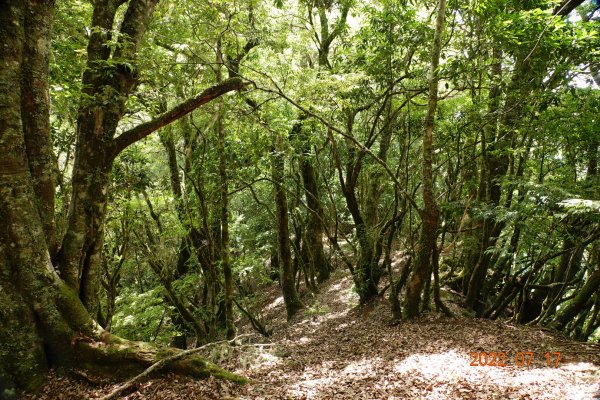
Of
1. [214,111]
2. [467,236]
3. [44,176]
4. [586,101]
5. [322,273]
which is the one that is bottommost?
[322,273]

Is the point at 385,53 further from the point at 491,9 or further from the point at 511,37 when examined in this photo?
the point at 511,37

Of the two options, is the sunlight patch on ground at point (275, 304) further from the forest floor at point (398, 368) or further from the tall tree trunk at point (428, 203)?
the tall tree trunk at point (428, 203)

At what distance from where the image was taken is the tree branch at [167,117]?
218 inches

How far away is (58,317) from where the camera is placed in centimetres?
441

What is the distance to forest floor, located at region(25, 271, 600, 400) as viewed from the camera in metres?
4.48

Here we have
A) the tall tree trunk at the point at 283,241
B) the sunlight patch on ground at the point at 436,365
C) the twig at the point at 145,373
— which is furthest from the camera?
the tall tree trunk at the point at 283,241

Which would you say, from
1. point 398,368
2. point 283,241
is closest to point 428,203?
point 398,368

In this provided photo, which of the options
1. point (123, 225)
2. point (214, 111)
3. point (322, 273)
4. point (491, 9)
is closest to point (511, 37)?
point (491, 9)

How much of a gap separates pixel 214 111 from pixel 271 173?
A: 10.9 feet

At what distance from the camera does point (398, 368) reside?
598cm

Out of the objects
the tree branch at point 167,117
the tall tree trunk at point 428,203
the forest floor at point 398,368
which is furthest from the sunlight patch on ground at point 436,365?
the tree branch at point 167,117
